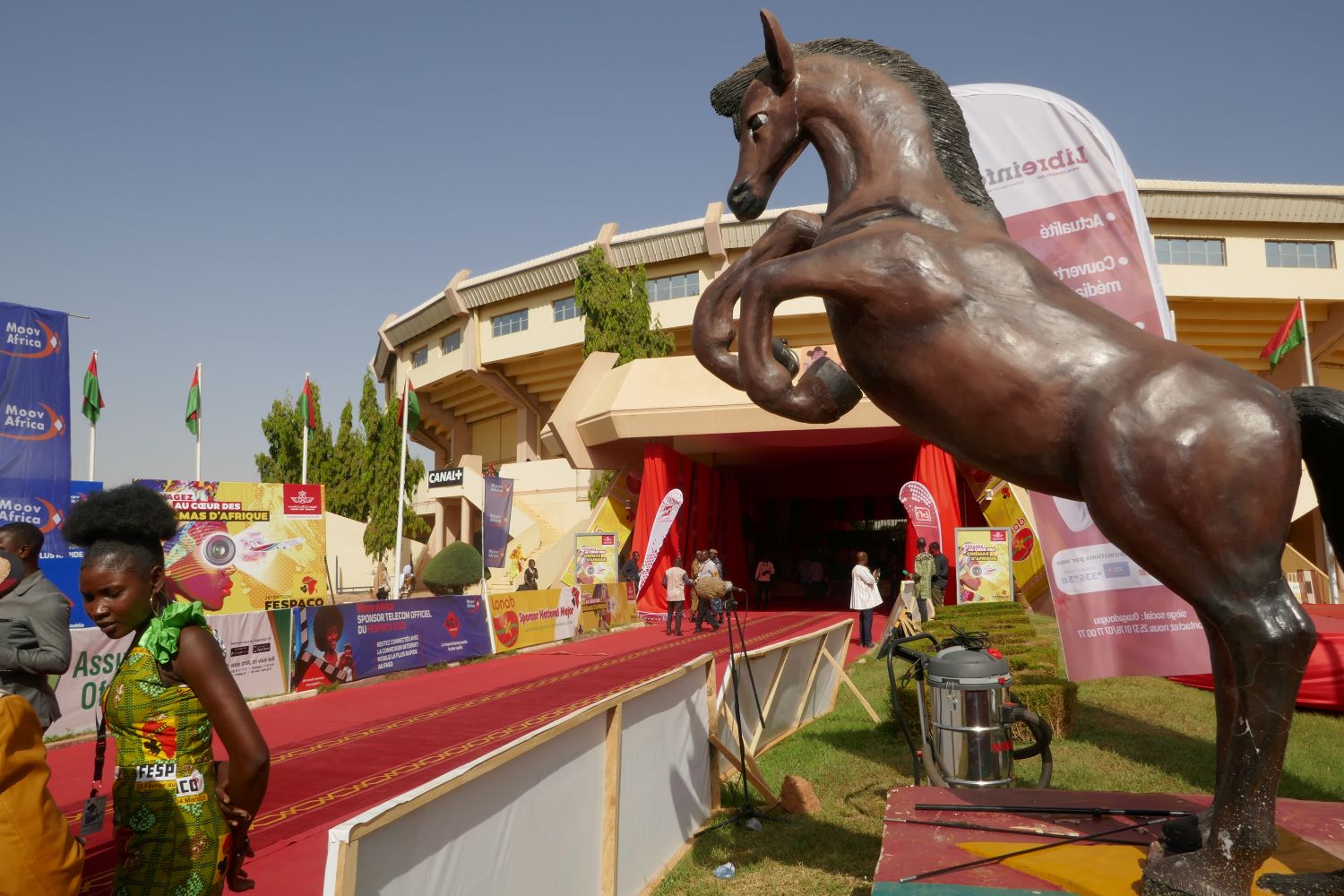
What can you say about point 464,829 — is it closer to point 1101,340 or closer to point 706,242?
point 1101,340

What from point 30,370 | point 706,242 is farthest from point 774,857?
point 706,242

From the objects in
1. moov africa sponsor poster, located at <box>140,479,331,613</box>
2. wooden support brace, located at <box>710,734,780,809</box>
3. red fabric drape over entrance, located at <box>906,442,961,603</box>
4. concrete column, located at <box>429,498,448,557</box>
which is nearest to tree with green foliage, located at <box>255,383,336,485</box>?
concrete column, located at <box>429,498,448,557</box>

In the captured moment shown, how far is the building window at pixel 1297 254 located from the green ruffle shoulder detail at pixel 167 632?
3358 cm

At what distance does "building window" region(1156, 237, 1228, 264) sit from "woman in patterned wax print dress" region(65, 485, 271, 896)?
1258 inches

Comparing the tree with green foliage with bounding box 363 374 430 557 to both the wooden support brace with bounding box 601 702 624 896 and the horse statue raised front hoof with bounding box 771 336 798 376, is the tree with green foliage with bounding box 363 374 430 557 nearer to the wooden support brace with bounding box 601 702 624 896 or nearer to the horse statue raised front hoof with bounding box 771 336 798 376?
the wooden support brace with bounding box 601 702 624 896

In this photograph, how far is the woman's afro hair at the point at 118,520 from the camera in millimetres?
2551

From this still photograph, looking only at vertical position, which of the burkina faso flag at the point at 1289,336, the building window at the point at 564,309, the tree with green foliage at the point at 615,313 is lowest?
the burkina faso flag at the point at 1289,336

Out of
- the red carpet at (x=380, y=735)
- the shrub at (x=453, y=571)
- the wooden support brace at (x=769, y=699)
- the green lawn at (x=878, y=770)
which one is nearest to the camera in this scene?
the green lawn at (x=878, y=770)

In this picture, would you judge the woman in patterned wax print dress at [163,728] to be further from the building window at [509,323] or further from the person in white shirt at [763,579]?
the building window at [509,323]

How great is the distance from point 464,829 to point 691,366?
60.2ft

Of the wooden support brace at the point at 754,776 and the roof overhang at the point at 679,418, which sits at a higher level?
the roof overhang at the point at 679,418

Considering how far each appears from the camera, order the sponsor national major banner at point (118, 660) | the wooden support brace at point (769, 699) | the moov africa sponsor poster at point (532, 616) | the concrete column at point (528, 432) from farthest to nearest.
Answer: the concrete column at point (528, 432)
the moov africa sponsor poster at point (532, 616)
the sponsor national major banner at point (118, 660)
the wooden support brace at point (769, 699)

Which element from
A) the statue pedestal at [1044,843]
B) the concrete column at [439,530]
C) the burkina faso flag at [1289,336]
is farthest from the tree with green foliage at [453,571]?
the statue pedestal at [1044,843]

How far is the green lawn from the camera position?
4938 mm
